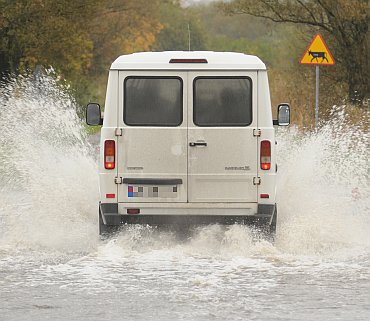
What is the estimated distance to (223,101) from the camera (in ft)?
40.8

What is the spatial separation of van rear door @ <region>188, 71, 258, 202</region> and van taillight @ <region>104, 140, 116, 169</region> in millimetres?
809

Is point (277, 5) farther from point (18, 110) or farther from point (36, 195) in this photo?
point (36, 195)

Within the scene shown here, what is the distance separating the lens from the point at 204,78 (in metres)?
12.4

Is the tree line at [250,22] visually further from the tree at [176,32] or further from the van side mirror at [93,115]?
the tree at [176,32]

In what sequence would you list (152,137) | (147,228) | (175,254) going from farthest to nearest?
(147,228) → (152,137) → (175,254)

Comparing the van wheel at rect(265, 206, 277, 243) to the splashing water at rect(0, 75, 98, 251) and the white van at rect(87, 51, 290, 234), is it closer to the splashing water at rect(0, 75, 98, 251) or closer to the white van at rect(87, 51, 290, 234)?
the white van at rect(87, 51, 290, 234)

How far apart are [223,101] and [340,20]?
720 inches

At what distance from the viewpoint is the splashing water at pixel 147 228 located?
12.5 meters

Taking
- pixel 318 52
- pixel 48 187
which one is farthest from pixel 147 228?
pixel 318 52

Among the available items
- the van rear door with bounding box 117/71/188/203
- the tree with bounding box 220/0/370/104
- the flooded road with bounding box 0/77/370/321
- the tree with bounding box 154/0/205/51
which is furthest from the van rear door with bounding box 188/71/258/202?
the tree with bounding box 154/0/205/51

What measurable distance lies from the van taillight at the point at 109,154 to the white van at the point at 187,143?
0.03 feet

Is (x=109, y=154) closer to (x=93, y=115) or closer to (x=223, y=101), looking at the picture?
(x=93, y=115)

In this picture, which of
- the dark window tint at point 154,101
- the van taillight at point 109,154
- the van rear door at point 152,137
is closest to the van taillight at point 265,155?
the van rear door at point 152,137

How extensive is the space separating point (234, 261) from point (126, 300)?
2384 millimetres
